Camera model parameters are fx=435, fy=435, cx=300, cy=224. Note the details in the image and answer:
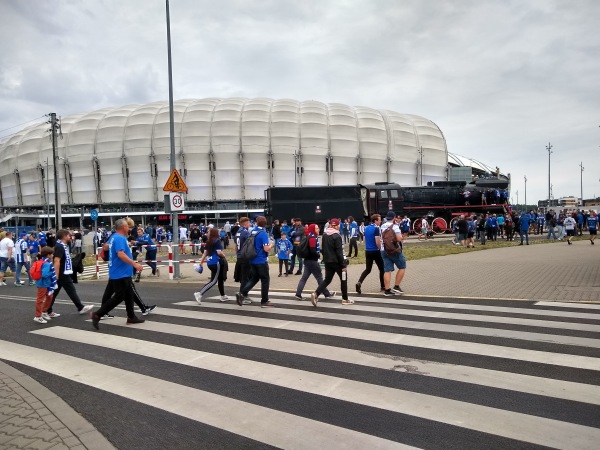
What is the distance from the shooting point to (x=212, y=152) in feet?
233

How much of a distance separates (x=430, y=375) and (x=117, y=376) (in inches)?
134

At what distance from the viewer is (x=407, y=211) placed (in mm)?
33625

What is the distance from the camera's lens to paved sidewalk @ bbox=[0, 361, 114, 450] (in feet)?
10.7

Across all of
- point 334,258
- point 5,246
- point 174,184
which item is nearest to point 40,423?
point 334,258

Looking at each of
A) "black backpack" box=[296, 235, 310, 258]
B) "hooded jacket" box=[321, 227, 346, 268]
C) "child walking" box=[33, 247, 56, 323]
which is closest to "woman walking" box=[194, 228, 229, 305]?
"black backpack" box=[296, 235, 310, 258]

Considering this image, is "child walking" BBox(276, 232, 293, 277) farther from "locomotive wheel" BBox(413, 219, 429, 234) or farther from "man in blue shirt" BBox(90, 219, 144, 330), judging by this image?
"locomotive wheel" BBox(413, 219, 429, 234)

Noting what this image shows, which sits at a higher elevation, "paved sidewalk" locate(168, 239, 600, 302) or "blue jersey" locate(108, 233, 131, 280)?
"blue jersey" locate(108, 233, 131, 280)

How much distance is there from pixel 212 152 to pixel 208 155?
899 mm

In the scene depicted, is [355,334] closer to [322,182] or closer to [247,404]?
[247,404]

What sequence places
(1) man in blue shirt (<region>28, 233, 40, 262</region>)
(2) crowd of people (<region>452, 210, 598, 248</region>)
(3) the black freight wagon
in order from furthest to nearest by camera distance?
(3) the black freight wagon, (2) crowd of people (<region>452, 210, 598, 248</region>), (1) man in blue shirt (<region>28, 233, 40, 262</region>)

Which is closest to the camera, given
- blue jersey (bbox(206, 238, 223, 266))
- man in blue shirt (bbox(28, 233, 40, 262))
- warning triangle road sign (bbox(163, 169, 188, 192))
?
blue jersey (bbox(206, 238, 223, 266))

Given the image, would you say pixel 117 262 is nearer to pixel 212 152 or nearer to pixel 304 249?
pixel 304 249

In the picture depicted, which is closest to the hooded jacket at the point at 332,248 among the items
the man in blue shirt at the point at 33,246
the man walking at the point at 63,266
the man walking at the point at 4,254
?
the man walking at the point at 63,266

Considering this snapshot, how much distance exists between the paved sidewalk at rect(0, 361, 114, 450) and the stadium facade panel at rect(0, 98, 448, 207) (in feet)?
222
